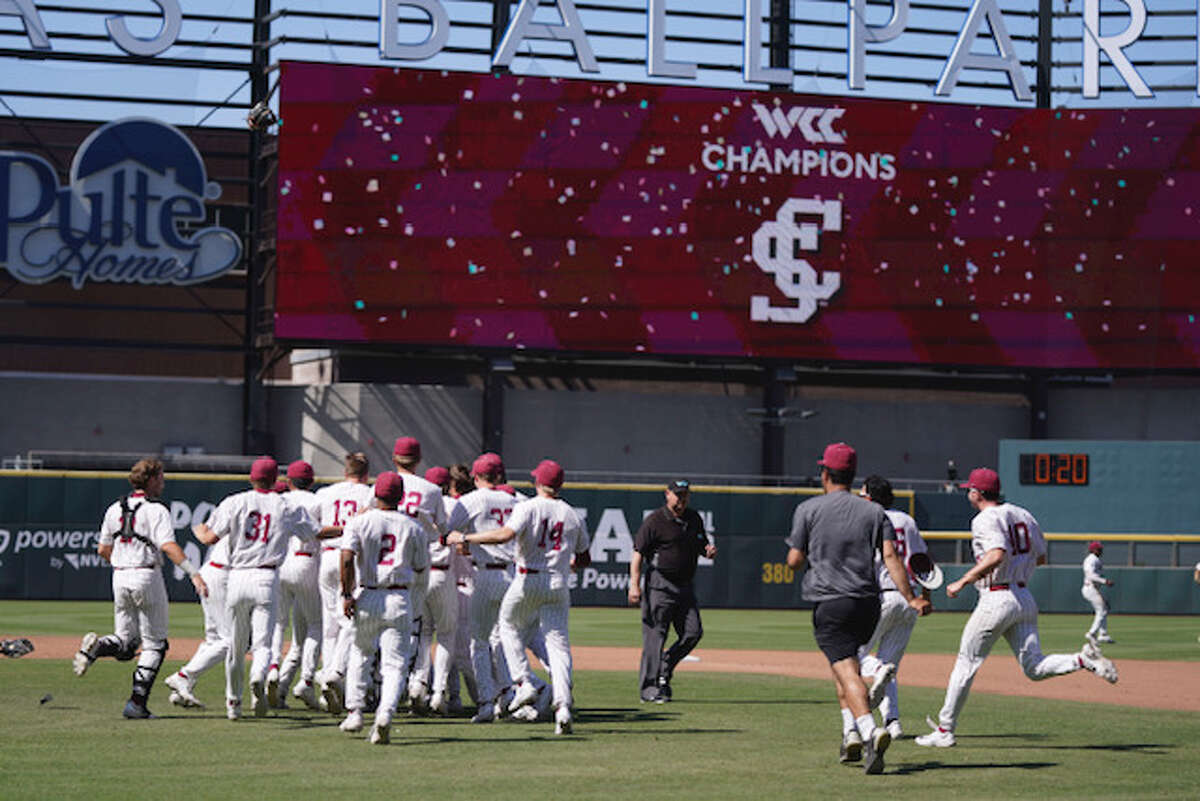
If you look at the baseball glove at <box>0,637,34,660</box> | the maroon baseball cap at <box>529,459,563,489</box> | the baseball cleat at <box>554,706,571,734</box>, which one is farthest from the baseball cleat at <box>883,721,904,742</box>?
the baseball glove at <box>0,637,34,660</box>

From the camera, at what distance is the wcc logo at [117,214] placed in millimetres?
42156

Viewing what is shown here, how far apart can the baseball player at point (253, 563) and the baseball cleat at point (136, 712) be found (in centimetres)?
65

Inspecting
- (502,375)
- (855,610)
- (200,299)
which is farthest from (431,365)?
(855,610)

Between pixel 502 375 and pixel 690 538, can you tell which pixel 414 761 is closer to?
pixel 690 538

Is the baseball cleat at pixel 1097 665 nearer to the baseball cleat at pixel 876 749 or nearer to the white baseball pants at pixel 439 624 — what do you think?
the baseball cleat at pixel 876 749

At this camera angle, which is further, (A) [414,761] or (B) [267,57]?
(B) [267,57]

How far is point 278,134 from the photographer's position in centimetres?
4069

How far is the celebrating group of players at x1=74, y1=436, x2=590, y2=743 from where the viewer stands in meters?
13.3

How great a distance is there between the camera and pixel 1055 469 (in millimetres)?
36094

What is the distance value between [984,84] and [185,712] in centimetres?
3667

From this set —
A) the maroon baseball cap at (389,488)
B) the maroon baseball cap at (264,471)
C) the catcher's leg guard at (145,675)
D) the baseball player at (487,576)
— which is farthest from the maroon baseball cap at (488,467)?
the catcher's leg guard at (145,675)

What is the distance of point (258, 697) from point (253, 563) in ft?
3.58

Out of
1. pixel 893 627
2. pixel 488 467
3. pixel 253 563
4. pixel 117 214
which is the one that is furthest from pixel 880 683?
pixel 117 214

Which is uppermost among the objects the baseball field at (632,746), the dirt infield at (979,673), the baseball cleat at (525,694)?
the baseball cleat at (525,694)
